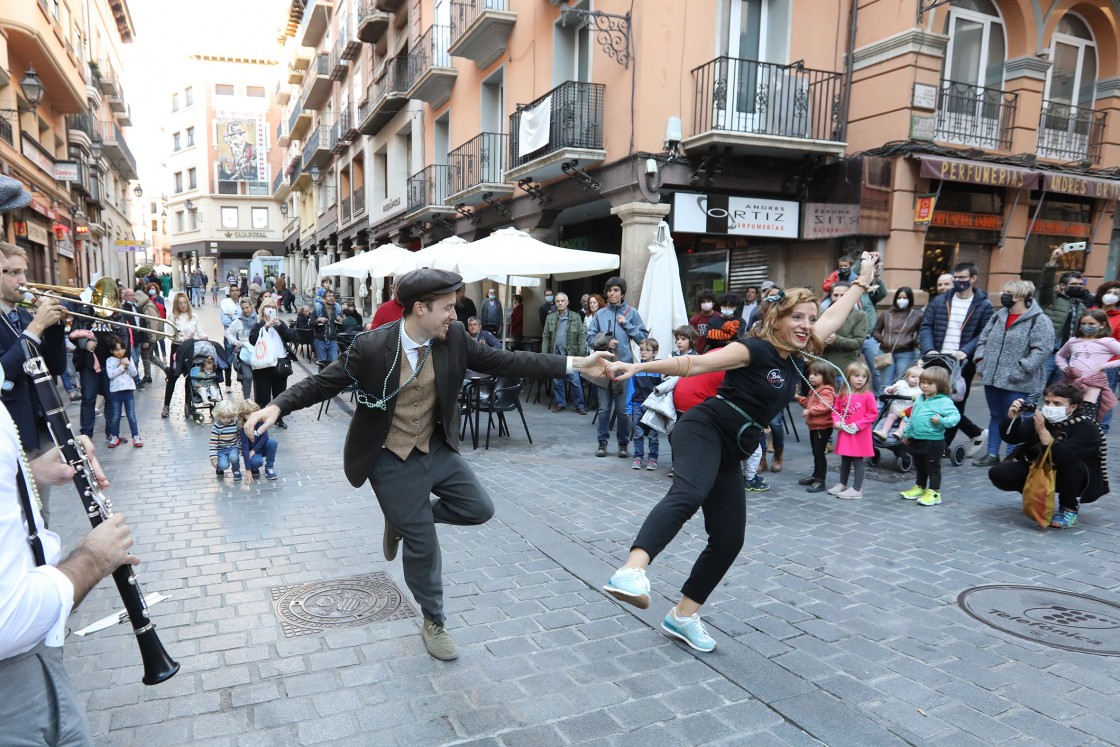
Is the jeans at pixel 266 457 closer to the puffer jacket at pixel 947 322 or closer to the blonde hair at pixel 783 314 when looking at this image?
the blonde hair at pixel 783 314

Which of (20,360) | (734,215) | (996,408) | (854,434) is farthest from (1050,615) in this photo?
(734,215)

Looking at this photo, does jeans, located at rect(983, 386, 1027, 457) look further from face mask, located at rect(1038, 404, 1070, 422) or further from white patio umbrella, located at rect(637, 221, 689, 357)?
white patio umbrella, located at rect(637, 221, 689, 357)

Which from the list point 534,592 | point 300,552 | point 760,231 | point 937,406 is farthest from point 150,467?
point 760,231

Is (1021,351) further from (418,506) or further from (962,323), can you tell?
(418,506)

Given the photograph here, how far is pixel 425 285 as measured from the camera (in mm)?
3438

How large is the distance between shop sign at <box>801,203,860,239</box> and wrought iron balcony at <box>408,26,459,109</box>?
11680 millimetres

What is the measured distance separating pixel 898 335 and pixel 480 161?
1190 centimetres

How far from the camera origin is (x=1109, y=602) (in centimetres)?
→ 433

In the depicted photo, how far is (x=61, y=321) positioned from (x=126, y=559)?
10.5ft

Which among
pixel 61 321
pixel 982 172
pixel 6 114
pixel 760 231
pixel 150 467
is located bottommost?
pixel 150 467

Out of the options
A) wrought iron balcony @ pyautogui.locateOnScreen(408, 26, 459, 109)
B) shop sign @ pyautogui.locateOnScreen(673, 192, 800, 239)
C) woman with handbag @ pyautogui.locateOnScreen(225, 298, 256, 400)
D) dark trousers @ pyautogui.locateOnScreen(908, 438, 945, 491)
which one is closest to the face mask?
dark trousers @ pyautogui.locateOnScreen(908, 438, 945, 491)

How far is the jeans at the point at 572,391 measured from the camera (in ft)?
37.8

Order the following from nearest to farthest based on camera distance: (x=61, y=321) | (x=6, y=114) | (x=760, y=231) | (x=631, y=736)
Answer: (x=631, y=736) < (x=61, y=321) < (x=760, y=231) < (x=6, y=114)

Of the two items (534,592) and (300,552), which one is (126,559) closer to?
(534,592)
